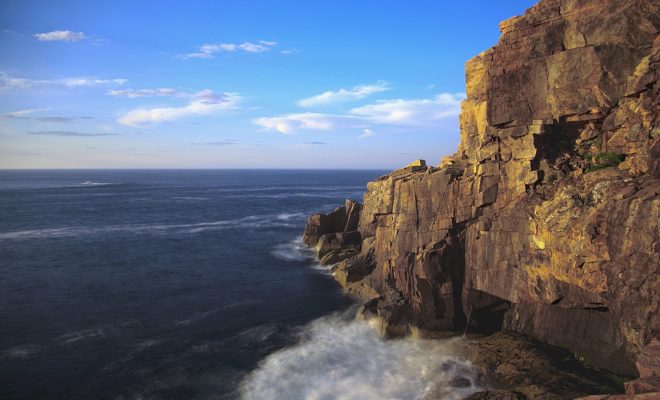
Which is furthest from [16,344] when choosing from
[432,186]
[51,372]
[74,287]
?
[432,186]

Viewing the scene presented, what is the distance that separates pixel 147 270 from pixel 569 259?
171 ft

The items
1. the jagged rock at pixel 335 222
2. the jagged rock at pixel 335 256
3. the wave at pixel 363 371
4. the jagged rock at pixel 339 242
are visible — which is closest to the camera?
the wave at pixel 363 371

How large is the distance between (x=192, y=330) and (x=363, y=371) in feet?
56.7

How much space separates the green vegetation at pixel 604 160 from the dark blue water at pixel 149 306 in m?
26.4

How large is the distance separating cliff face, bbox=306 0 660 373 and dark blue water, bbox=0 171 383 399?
40.4 ft

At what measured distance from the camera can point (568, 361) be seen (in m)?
30.5

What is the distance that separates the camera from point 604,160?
33156mm

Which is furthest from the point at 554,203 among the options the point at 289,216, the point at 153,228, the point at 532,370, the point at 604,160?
the point at 289,216

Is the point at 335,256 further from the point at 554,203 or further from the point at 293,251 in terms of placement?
the point at 554,203

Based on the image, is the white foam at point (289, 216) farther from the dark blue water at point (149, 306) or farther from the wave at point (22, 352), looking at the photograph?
the wave at point (22, 352)

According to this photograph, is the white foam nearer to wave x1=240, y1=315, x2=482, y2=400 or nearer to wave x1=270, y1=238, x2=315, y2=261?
wave x1=270, y1=238, x2=315, y2=261

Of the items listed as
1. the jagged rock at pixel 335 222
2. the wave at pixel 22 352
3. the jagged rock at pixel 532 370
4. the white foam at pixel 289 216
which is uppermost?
the jagged rock at pixel 335 222

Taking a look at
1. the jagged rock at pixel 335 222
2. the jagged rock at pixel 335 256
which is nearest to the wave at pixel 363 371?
the jagged rock at pixel 335 256

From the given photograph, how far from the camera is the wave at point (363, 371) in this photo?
1212 inches
